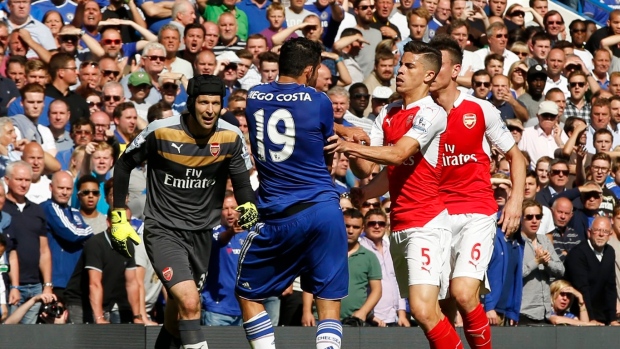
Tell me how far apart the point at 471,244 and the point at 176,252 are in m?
2.42

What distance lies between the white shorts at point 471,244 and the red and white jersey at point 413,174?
1.16 feet

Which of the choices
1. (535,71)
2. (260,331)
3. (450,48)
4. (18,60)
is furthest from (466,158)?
(535,71)

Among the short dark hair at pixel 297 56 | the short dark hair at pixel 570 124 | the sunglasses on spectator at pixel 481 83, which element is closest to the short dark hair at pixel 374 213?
the sunglasses on spectator at pixel 481 83

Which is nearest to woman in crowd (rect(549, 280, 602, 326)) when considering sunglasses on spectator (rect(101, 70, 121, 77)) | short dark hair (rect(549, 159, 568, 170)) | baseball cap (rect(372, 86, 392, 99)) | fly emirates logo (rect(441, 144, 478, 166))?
short dark hair (rect(549, 159, 568, 170))

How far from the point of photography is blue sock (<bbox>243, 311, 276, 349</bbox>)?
31.1ft

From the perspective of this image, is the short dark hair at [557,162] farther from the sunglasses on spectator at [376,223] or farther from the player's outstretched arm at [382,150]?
the player's outstretched arm at [382,150]

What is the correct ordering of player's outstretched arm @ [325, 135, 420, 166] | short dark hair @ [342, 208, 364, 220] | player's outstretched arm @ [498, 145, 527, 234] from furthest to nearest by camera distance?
short dark hair @ [342, 208, 364, 220]
player's outstretched arm @ [498, 145, 527, 234]
player's outstretched arm @ [325, 135, 420, 166]

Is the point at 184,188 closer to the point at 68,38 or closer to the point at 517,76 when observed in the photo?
the point at 68,38

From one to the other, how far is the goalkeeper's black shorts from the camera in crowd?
2.31 metres

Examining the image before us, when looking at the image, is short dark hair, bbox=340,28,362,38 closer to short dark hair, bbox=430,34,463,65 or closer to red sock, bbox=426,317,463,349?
short dark hair, bbox=430,34,463,65

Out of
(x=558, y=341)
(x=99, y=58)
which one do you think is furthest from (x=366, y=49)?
(x=558, y=341)

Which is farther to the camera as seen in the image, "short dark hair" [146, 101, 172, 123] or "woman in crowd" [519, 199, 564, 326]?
"woman in crowd" [519, 199, 564, 326]

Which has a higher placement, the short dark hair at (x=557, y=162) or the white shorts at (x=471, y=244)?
the white shorts at (x=471, y=244)

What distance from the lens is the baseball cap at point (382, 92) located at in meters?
16.5
